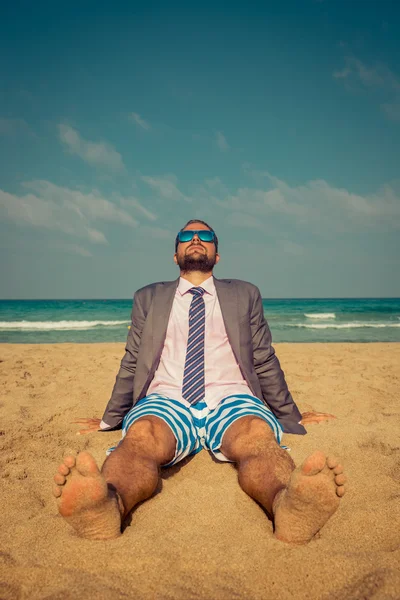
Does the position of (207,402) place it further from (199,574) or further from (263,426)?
(199,574)

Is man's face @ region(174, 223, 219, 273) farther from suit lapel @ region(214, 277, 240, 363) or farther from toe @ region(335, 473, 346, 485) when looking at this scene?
toe @ region(335, 473, 346, 485)

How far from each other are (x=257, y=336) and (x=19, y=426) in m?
2.49

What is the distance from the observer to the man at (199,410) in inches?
67.2

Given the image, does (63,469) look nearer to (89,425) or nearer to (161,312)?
(161,312)

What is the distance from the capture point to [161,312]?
3137 millimetres

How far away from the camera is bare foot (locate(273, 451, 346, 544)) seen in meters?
1.63

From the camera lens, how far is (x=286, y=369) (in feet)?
22.5

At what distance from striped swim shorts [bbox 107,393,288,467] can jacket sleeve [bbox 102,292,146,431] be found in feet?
1.02

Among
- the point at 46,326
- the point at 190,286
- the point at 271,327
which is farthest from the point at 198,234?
the point at 46,326

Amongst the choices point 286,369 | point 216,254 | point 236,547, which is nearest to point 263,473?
point 236,547

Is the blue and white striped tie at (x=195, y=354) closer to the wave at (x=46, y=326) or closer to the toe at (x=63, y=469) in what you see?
the toe at (x=63, y=469)

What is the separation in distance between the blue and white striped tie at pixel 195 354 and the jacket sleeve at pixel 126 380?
1.38ft

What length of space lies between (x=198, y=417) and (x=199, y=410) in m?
0.05

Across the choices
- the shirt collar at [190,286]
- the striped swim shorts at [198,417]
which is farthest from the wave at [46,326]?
the striped swim shorts at [198,417]
